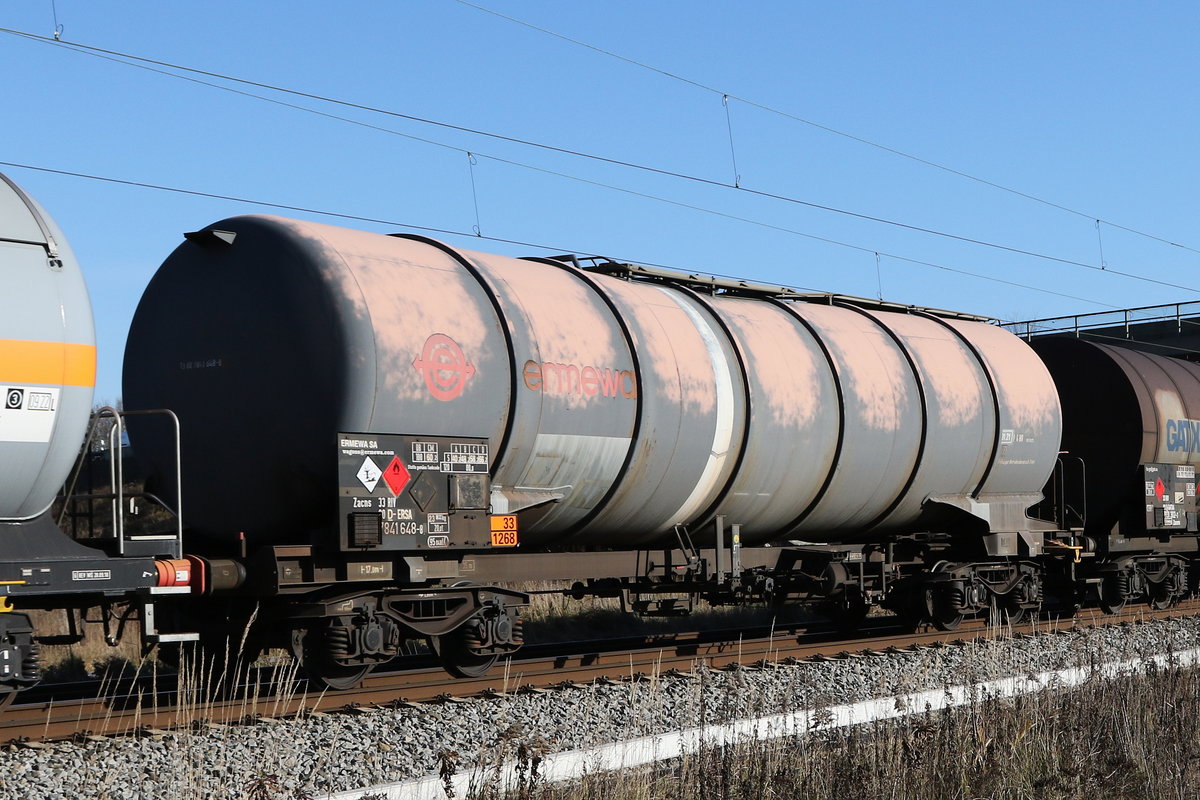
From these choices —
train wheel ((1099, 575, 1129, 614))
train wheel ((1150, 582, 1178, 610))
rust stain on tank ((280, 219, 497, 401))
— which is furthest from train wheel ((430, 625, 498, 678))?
train wheel ((1150, 582, 1178, 610))

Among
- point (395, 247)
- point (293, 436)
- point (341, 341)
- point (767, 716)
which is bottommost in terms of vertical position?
point (767, 716)

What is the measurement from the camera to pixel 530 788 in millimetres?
6051

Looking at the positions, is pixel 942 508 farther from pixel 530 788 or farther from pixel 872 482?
pixel 530 788

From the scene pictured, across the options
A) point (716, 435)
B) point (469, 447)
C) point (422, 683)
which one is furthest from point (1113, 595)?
point (469, 447)

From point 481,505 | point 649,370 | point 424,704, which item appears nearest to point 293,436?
point 481,505

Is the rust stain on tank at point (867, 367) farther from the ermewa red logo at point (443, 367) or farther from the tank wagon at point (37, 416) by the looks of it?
the tank wagon at point (37, 416)

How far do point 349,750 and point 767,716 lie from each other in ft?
9.76

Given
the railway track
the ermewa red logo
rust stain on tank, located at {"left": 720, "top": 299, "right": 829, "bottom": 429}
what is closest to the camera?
the railway track

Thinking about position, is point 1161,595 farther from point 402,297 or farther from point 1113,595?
point 402,297

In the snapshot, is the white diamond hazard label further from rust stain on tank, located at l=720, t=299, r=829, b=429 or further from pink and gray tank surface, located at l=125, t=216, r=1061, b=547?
rust stain on tank, located at l=720, t=299, r=829, b=429

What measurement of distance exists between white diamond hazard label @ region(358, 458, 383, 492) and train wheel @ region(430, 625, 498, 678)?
6.32 ft

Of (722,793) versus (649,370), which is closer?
(722,793)

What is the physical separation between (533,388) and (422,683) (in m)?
2.80

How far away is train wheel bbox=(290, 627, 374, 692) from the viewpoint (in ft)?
33.7
